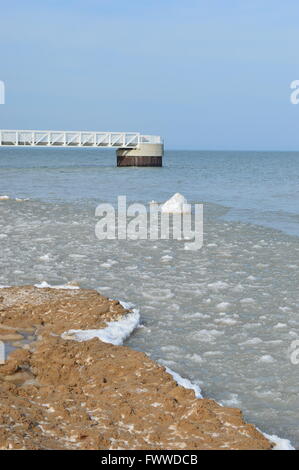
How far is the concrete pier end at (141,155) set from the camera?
49.7m

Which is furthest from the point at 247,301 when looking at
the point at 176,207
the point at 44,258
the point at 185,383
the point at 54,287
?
the point at 176,207

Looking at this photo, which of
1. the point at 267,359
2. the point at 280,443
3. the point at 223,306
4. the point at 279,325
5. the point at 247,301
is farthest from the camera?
the point at 247,301

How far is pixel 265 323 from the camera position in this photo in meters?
6.09

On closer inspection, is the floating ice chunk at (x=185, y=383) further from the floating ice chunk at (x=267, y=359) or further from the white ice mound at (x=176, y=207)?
the white ice mound at (x=176, y=207)

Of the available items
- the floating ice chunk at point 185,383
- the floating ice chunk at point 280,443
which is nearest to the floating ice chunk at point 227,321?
the floating ice chunk at point 185,383

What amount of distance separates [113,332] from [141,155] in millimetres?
44583

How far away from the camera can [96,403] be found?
3961 mm

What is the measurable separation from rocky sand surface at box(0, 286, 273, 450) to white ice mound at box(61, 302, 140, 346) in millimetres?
154

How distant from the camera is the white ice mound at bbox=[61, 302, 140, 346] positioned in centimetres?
550

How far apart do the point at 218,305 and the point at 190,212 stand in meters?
10.0

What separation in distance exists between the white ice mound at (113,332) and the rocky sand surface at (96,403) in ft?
0.50

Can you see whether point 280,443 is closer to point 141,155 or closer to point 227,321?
point 227,321

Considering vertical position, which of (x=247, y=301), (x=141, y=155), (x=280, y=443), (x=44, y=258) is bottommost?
(x=141, y=155)

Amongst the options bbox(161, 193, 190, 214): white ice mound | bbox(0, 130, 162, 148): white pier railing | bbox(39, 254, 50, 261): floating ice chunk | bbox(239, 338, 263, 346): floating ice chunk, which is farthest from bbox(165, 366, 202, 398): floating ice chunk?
bbox(0, 130, 162, 148): white pier railing
